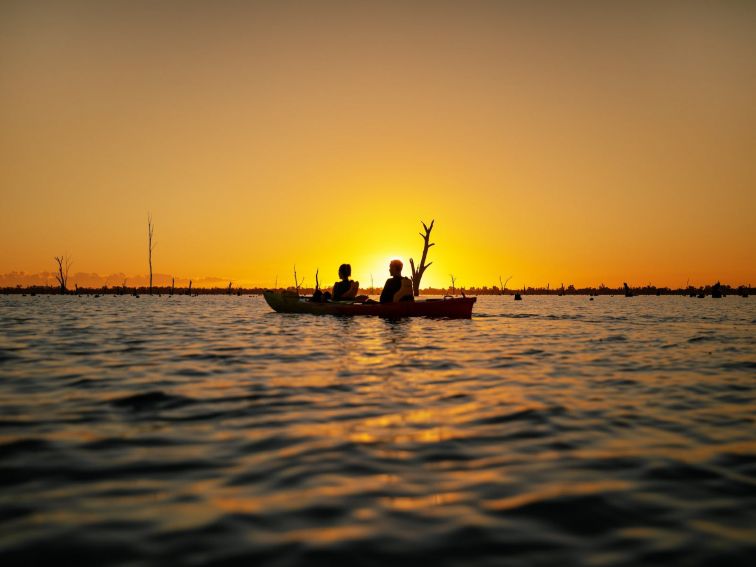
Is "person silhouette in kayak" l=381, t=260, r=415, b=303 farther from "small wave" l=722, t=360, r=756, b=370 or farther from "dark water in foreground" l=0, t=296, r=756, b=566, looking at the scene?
"dark water in foreground" l=0, t=296, r=756, b=566

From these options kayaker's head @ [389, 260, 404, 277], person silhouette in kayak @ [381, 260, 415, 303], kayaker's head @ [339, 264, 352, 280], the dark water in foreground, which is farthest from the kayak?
the dark water in foreground

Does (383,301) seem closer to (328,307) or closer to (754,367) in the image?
(328,307)

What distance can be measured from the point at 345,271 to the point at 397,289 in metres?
3.32

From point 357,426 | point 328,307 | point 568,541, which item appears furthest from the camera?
point 328,307

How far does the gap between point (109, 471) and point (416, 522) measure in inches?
102

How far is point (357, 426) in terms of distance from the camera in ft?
20.4

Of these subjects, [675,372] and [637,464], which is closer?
[637,464]

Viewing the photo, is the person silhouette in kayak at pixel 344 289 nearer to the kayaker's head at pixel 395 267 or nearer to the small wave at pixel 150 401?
the kayaker's head at pixel 395 267

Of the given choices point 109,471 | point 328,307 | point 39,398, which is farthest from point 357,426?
point 328,307

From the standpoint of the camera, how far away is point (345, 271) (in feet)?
90.0

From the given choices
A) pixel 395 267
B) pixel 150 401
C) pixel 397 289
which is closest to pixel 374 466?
pixel 150 401

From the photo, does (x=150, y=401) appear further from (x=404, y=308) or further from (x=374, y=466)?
(x=404, y=308)

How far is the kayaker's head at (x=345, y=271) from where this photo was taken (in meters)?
27.2

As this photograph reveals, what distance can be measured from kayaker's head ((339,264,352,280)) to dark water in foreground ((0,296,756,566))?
16.6m
